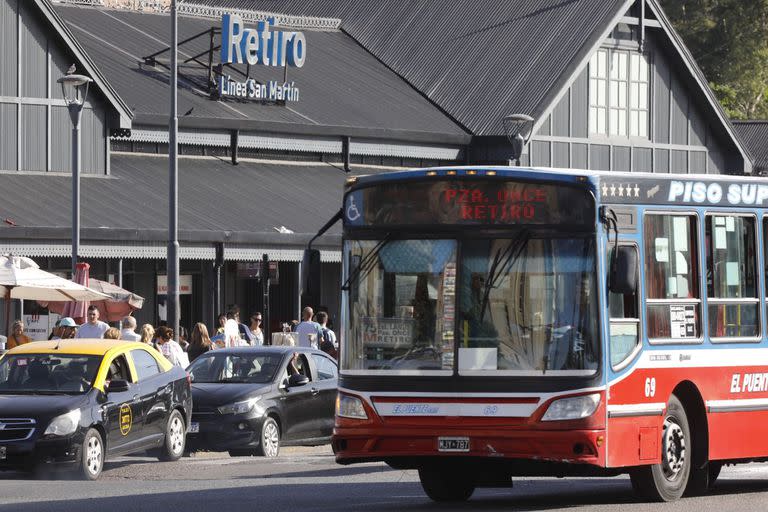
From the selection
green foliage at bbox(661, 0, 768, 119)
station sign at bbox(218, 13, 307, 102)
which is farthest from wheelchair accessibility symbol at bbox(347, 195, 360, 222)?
green foliage at bbox(661, 0, 768, 119)

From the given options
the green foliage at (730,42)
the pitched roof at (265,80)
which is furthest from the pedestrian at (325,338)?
the green foliage at (730,42)

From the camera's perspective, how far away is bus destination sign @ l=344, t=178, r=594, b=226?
1448cm

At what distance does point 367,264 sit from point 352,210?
519 mm

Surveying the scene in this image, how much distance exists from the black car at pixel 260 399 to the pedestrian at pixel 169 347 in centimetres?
104

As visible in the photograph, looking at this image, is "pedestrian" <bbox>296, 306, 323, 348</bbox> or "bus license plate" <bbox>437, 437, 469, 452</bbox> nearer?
"bus license plate" <bbox>437, 437, 469, 452</bbox>

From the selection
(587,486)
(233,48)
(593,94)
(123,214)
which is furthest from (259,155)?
(587,486)

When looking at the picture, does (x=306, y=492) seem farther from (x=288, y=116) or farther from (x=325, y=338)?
(x=288, y=116)

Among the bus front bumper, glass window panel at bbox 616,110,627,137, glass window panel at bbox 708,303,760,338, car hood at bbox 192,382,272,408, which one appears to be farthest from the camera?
glass window panel at bbox 616,110,627,137

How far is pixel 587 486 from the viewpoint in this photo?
58.3ft

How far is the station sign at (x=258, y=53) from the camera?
43.5 meters

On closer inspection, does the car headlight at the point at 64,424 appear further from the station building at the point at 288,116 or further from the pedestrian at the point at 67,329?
the station building at the point at 288,116

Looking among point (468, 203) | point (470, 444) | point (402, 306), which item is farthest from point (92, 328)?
point (470, 444)

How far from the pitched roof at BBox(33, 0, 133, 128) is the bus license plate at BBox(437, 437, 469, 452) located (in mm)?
24466

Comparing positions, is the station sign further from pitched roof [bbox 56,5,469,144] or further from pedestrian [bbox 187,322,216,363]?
pedestrian [bbox 187,322,216,363]
